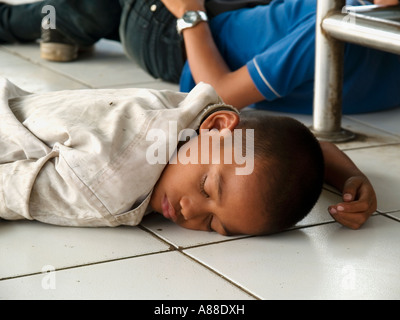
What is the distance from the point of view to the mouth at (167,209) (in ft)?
3.81

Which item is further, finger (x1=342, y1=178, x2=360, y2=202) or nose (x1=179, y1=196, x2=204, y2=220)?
finger (x1=342, y1=178, x2=360, y2=202)

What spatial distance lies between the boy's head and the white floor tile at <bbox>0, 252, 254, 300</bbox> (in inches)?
4.2

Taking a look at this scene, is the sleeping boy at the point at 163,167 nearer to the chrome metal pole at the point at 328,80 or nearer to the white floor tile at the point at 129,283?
the white floor tile at the point at 129,283

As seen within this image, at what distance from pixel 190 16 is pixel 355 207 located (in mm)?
888

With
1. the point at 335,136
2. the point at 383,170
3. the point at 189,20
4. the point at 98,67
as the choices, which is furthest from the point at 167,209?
the point at 98,67

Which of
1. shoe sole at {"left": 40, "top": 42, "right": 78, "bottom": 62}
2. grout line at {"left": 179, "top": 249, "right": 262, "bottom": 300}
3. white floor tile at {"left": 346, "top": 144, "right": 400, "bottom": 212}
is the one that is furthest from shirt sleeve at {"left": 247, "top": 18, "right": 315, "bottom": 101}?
shoe sole at {"left": 40, "top": 42, "right": 78, "bottom": 62}

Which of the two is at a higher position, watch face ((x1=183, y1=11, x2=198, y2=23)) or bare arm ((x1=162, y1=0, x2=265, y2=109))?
watch face ((x1=183, y1=11, x2=198, y2=23))

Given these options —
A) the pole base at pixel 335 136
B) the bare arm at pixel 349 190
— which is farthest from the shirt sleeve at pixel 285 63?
the bare arm at pixel 349 190

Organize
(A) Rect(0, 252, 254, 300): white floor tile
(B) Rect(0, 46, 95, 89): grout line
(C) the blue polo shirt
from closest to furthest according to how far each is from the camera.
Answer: (A) Rect(0, 252, 254, 300): white floor tile < (C) the blue polo shirt < (B) Rect(0, 46, 95, 89): grout line

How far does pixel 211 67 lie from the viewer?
1846 mm

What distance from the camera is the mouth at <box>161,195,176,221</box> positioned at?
3.81 feet

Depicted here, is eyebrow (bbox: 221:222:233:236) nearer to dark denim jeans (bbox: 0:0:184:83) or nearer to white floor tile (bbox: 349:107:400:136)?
white floor tile (bbox: 349:107:400:136)
